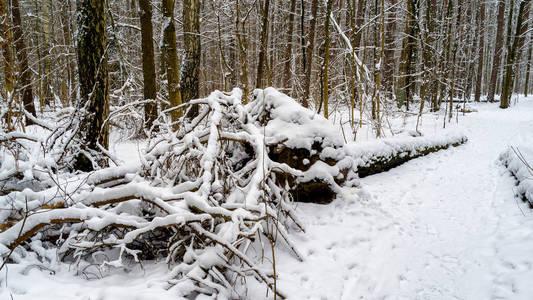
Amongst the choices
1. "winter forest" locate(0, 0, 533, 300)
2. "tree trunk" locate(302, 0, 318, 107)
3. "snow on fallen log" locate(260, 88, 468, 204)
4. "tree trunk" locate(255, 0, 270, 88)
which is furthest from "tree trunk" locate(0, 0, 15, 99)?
"tree trunk" locate(302, 0, 318, 107)

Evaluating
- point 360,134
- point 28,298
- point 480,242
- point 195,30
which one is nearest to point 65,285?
point 28,298

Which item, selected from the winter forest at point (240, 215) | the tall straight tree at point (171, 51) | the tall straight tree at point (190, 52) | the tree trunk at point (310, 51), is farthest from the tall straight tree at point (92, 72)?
the tree trunk at point (310, 51)

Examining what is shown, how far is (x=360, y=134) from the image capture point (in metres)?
8.41

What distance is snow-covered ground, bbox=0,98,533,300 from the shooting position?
192 cm

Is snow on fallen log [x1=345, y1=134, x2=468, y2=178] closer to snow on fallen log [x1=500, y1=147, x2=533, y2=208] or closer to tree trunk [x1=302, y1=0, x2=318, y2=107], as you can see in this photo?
snow on fallen log [x1=500, y1=147, x2=533, y2=208]

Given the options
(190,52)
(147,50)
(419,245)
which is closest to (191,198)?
(419,245)

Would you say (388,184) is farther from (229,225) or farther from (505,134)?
(505,134)

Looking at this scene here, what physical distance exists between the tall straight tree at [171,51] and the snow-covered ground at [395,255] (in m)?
3.35

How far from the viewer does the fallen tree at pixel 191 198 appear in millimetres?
2012

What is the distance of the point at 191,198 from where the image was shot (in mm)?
2152

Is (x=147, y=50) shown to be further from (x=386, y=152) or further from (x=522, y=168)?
(x=522, y=168)

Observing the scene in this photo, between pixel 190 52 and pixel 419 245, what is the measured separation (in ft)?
20.6

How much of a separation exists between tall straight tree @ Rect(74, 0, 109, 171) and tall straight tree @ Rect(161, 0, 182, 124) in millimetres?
1225

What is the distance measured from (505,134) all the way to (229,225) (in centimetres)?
1036
